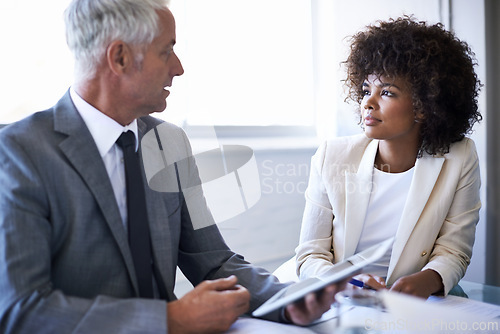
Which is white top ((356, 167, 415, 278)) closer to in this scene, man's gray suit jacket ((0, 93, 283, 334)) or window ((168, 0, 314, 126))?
man's gray suit jacket ((0, 93, 283, 334))

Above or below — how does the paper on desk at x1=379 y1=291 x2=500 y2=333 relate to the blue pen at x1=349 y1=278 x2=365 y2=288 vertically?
above

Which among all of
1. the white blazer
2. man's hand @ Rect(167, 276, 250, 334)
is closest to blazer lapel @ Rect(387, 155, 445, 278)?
the white blazer

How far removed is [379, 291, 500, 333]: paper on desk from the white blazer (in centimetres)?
36

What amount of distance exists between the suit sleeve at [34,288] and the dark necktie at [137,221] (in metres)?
0.16

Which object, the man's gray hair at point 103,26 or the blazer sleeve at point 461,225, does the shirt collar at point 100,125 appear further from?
the blazer sleeve at point 461,225

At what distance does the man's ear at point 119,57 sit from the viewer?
1016 millimetres

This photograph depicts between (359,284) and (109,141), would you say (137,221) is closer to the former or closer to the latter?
(109,141)

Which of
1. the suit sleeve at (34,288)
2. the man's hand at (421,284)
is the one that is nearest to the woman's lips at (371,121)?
the man's hand at (421,284)

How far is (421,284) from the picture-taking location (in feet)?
4.50

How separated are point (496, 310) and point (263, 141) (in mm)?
1228

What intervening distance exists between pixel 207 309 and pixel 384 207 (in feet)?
2.91

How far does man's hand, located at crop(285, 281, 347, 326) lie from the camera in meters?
0.95

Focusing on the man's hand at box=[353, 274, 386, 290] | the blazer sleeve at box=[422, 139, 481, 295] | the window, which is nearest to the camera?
the man's hand at box=[353, 274, 386, 290]

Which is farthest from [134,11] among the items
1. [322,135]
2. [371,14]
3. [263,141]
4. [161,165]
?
[371,14]
